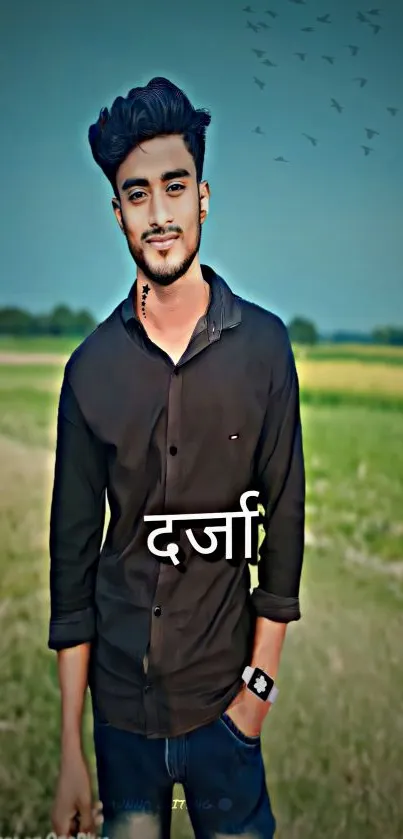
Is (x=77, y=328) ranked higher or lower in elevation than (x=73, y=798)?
higher

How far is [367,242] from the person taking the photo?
1.95 meters

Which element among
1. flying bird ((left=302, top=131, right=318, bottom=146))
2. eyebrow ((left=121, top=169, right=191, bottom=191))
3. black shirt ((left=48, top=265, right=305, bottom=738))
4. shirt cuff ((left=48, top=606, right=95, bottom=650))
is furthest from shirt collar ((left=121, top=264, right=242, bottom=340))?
shirt cuff ((left=48, top=606, right=95, bottom=650))

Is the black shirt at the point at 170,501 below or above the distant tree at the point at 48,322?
below

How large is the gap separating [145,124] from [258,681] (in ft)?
4.05

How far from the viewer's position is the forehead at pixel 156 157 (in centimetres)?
158

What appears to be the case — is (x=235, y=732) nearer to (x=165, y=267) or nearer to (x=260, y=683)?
(x=260, y=683)

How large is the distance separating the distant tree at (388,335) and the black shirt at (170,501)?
0.42 metres

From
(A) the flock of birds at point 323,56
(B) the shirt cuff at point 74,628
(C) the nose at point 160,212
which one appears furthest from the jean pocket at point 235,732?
(A) the flock of birds at point 323,56

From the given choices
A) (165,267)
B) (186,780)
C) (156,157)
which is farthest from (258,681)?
(156,157)

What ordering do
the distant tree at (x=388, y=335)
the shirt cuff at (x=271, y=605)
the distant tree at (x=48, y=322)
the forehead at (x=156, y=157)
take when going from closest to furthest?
1. the forehead at (x=156, y=157)
2. the shirt cuff at (x=271, y=605)
3. the distant tree at (x=48, y=322)
4. the distant tree at (x=388, y=335)

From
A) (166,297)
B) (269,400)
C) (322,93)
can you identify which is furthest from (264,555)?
(322,93)

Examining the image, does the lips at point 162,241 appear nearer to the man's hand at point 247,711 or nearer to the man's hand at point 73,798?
the man's hand at point 247,711

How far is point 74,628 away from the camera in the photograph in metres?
1.67

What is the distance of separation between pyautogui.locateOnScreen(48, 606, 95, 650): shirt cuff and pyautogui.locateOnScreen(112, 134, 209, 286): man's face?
0.76 m
